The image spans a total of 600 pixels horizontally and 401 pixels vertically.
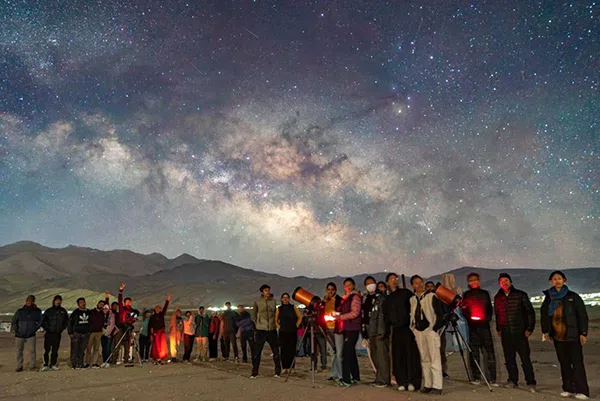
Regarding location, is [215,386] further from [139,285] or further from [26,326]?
[139,285]

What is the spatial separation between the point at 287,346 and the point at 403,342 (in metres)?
3.20

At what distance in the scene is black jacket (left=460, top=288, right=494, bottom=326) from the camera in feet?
28.9

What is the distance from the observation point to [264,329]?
418 inches

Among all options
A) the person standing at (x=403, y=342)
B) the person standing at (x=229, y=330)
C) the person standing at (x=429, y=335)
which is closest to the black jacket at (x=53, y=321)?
the person standing at (x=229, y=330)

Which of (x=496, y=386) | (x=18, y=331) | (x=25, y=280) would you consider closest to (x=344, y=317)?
(x=496, y=386)

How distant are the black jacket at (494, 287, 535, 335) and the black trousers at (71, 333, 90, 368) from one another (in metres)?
10.9

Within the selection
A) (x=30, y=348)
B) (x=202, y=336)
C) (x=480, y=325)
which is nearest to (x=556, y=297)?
(x=480, y=325)

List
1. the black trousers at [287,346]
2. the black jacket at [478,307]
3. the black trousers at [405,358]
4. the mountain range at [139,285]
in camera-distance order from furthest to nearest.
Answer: the mountain range at [139,285] → the black trousers at [287,346] → the black jacket at [478,307] → the black trousers at [405,358]

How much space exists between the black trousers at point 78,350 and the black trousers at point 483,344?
10.3m

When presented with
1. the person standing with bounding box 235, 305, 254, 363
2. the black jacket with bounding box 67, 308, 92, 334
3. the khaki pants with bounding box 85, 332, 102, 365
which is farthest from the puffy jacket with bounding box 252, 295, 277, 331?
the khaki pants with bounding box 85, 332, 102, 365

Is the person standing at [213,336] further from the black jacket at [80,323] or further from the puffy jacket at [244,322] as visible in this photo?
the black jacket at [80,323]

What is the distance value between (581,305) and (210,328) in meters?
11.4

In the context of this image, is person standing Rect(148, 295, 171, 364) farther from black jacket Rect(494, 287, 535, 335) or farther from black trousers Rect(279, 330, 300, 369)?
black jacket Rect(494, 287, 535, 335)

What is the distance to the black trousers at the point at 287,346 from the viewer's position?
10.7 m
